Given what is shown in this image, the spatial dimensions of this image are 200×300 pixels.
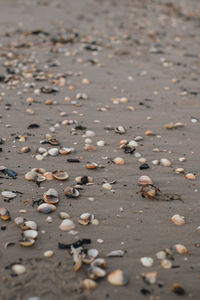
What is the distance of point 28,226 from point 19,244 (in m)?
0.22

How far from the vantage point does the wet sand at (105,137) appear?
117 inches

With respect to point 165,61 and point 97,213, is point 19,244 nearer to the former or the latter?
point 97,213

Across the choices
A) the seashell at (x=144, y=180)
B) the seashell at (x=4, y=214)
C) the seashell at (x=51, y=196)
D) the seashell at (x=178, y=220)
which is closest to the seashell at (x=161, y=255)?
the seashell at (x=178, y=220)

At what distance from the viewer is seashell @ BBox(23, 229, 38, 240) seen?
3.28 meters

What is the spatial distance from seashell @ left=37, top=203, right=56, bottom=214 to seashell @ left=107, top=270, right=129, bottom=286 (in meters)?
1.05

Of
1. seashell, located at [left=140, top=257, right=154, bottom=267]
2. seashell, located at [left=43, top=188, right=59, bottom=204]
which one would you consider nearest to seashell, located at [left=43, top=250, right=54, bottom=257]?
seashell, located at [left=43, top=188, right=59, bottom=204]

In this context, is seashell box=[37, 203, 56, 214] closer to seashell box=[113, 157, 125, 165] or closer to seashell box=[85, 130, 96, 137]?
seashell box=[113, 157, 125, 165]

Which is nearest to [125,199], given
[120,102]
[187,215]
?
[187,215]

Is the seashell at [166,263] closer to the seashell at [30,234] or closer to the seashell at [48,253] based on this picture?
the seashell at [48,253]

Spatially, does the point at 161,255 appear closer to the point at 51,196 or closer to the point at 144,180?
the point at 144,180

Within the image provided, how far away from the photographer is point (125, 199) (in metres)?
3.92

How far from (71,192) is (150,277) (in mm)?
1406

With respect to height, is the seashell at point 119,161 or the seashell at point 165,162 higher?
the seashell at point 165,162

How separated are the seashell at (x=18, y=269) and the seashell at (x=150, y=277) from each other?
1027mm
